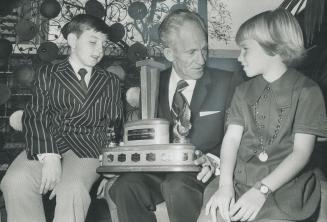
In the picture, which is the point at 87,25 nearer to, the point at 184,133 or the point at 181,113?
the point at 181,113

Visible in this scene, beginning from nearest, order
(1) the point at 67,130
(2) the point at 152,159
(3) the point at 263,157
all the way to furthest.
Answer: (3) the point at 263,157 → (2) the point at 152,159 → (1) the point at 67,130

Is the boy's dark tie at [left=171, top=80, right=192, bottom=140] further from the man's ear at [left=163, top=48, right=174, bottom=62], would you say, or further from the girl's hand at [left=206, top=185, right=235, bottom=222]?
the girl's hand at [left=206, top=185, right=235, bottom=222]

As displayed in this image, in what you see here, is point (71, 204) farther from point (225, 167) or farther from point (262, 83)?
point (262, 83)

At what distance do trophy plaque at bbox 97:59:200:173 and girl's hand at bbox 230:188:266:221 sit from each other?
0.30 meters

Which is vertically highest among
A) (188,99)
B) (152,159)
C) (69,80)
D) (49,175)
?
(69,80)

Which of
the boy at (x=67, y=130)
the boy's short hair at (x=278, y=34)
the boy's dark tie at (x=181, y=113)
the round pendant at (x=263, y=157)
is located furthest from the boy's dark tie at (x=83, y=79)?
the round pendant at (x=263, y=157)

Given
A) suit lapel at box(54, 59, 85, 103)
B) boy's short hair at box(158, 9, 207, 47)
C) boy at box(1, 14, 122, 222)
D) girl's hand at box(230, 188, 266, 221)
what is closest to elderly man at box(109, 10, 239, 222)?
boy's short hair at box(158, 9, 207, 47)

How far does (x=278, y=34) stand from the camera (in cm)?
170

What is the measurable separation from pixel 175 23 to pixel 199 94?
43 centimetres

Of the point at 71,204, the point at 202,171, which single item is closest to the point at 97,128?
the point at 71,204

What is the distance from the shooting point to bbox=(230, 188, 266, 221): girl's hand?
147cm

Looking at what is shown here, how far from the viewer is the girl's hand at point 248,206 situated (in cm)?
147

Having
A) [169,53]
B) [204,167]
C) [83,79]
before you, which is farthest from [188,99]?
[83,79]

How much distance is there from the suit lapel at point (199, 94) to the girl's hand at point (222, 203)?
677 millimetres
